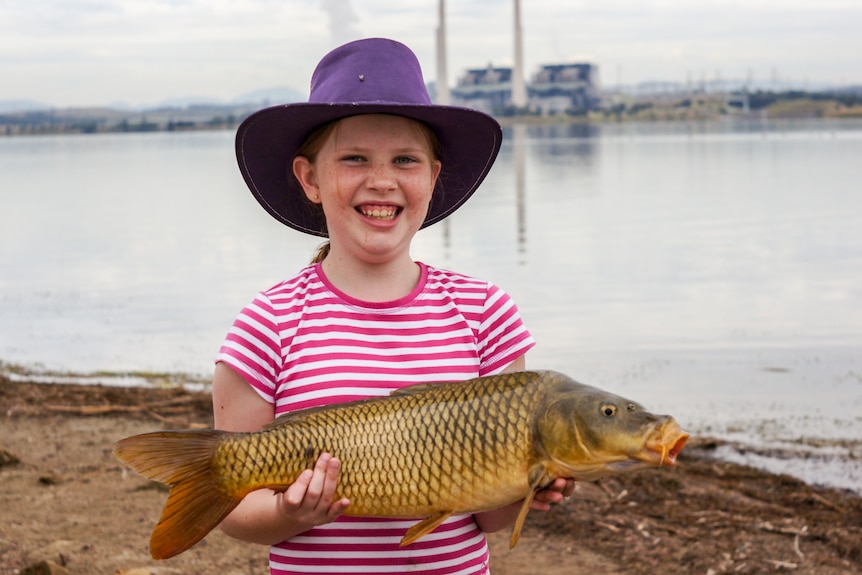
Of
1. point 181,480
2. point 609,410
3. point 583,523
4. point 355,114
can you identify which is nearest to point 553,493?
point 609,410

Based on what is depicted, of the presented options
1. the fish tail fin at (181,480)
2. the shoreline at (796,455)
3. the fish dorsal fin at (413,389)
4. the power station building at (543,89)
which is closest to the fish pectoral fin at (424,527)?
the fish dorsal fin at (413,389)

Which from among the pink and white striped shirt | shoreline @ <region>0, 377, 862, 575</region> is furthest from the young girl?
shoreline @ <region>0, 377, 862, 575</region>

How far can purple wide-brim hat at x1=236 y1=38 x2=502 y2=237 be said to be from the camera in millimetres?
2834

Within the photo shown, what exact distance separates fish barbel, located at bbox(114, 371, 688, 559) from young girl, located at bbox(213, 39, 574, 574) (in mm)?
152

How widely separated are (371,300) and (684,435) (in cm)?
93

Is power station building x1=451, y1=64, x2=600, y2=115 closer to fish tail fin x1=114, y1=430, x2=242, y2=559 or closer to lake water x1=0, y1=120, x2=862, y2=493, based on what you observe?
lake water x1=0, y1=120, x2=862, y2=493

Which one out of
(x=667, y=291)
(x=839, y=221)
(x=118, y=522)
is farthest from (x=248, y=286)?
(x=839, y=221)

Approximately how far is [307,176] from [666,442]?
4.17 ft

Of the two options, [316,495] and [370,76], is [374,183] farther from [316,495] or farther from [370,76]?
[316,495]

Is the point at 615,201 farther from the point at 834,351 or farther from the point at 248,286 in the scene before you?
the point at 834,351

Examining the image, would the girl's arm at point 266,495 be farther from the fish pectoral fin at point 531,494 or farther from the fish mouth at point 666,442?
the fish mouth at point 666,442

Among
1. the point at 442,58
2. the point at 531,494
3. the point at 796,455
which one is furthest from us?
the point at 442,58

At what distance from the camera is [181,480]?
2582mm

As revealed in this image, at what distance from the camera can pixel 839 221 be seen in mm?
25703
